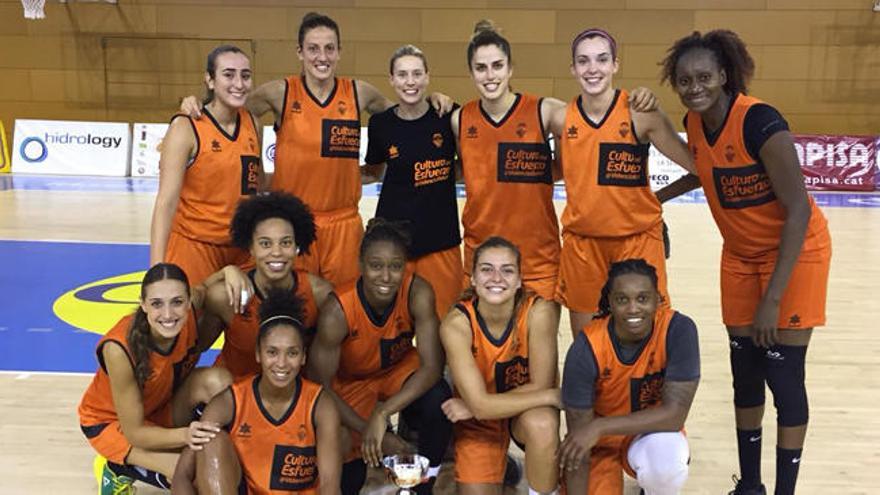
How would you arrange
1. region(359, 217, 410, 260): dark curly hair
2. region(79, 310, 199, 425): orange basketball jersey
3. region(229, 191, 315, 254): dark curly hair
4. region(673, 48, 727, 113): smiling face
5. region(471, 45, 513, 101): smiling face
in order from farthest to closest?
region(471, 45, 513, 101): smiling face
region(229, 191, 315, 254): dark curly hair
region(359, 217, 410, 260): dark curly hair
region(79, 310, 199, 425): orange basketball jersey
region(673, 48, 727, 113): smiling face

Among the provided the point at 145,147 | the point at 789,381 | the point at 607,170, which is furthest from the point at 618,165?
the point at 145,147

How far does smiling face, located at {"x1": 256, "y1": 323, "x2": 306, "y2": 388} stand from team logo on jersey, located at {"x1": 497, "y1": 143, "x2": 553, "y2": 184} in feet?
3.91

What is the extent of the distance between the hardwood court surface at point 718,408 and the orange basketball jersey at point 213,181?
1.01 metres

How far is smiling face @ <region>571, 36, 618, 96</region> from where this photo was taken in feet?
9.82

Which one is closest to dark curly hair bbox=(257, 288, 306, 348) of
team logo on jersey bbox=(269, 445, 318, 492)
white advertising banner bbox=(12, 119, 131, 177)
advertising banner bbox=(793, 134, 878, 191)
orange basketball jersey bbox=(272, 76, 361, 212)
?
team logo on jersey bbox=(269, 445, 318, 492)

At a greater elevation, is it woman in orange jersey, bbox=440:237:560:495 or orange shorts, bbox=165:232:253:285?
orange shorts, bbox=165:232:253:285

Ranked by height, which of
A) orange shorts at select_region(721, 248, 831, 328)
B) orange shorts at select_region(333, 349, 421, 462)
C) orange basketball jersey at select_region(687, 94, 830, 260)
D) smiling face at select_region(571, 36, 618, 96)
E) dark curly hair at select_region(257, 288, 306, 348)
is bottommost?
orange shorts at select_region(333, 349, 421, 462)

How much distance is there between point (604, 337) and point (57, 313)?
12.6 feet

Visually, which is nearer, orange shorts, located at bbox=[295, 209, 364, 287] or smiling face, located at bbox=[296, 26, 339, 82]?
smiling face, located at bbox=[296, 26, 339, 82]

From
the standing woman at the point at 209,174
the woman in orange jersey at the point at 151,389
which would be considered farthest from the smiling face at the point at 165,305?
the standing woman at the point at 209,174

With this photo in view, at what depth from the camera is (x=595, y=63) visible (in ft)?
9.86

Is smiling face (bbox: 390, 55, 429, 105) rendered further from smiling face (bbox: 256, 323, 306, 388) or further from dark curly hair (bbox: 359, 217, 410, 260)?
smiling face (bbox: 256, 323, 306, 388)

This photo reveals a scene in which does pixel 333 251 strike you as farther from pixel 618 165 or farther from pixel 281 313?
pixel 618 165

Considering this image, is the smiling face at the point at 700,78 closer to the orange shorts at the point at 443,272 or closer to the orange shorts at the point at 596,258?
the orange shorts at the point at 596,258
